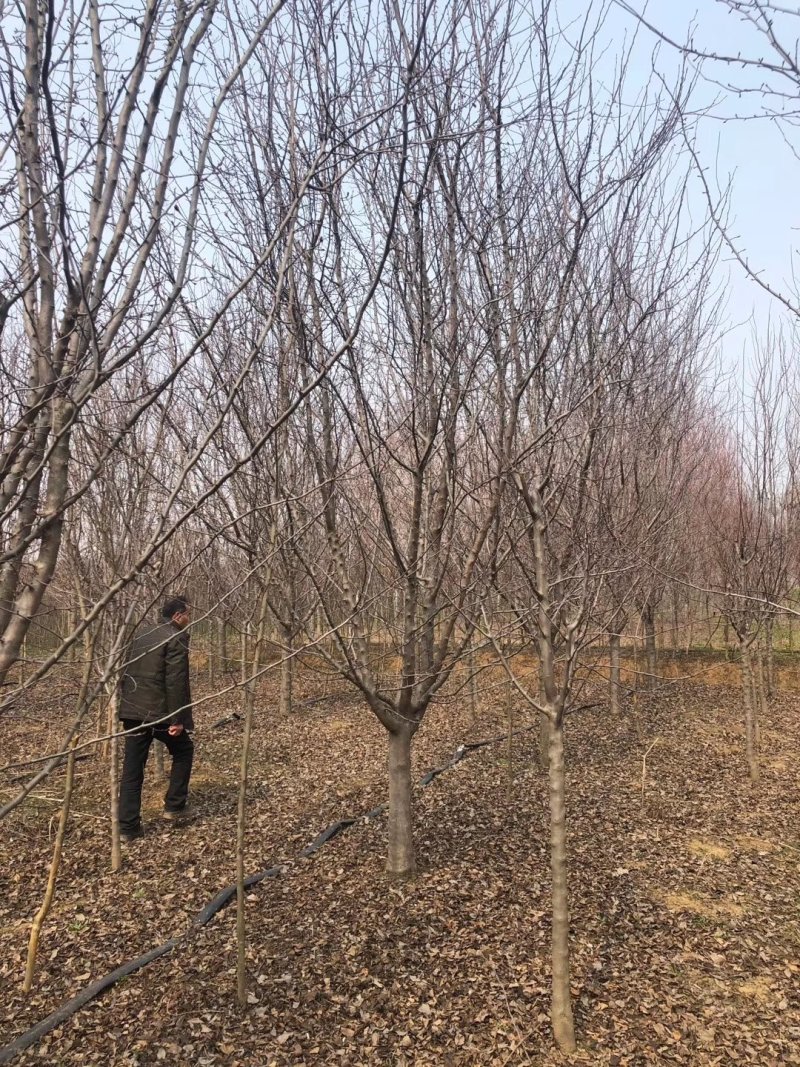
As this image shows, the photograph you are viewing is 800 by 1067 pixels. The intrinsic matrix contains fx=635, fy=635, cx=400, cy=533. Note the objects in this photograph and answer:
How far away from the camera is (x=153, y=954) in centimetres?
334

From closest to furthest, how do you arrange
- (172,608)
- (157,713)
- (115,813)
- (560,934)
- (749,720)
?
1. (560,934)
2. (115,813)
3. (172,608)
4. (157,713)
5. (749,720)

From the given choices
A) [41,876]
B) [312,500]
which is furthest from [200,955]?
[312,500]

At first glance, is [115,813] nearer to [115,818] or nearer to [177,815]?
[115,818]

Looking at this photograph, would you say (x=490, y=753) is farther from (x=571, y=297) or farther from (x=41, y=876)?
(x=571, y=297)

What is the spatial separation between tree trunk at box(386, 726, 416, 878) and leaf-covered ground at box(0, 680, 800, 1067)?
0.42ft

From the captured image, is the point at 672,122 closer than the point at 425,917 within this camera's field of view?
Yes

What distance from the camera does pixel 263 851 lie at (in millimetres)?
4684

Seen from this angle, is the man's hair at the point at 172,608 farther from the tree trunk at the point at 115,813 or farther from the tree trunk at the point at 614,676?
the tree trunk at the point at 614,676

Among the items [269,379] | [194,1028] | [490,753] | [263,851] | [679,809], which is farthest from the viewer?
[490,753]

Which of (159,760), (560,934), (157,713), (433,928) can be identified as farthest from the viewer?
(159,760)

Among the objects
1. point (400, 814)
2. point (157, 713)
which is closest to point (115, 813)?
point (157, 713)

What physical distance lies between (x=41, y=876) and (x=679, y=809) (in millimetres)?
5072

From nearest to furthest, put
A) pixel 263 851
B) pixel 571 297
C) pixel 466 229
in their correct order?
1. pixel 466 229
2. pixel 571 297
3. pixel 263 851

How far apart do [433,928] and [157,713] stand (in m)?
2.61
